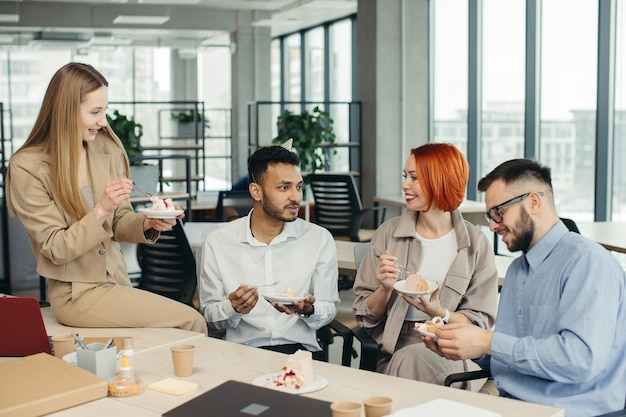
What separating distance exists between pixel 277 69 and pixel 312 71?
67cm

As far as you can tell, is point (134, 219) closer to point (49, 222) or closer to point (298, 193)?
point (49, 222)

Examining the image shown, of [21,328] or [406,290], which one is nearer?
[21,328]

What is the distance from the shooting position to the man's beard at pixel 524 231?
7.26ft

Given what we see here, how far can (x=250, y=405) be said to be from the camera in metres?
1.76

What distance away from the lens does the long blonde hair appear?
107 inches

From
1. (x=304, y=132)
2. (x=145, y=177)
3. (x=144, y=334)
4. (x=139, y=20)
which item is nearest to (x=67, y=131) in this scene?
(x=144, y=334)

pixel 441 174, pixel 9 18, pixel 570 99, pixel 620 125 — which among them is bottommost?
pixel 441 174

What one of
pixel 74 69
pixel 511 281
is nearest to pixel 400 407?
pixel 511 281

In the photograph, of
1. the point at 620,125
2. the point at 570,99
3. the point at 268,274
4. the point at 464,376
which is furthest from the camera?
the point at 570,99

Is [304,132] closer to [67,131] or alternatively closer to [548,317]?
[67,131]

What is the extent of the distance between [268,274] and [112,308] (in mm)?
615

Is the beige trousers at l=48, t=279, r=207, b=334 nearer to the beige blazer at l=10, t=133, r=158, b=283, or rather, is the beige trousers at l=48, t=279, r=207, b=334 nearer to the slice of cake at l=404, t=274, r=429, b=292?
the beige blazer at l=10, t=133, r=158, b=283

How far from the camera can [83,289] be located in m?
2.76

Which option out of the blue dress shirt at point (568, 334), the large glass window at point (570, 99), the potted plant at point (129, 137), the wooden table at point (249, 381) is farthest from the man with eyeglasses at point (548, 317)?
the large glass window at point (570, 99)
